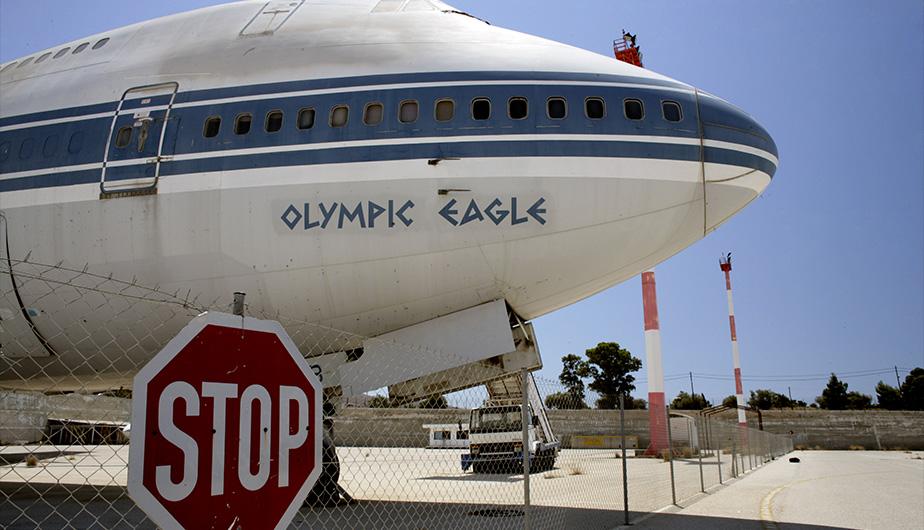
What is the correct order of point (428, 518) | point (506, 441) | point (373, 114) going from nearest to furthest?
point (373, 114) < point (428, 518) < point (506, 441)

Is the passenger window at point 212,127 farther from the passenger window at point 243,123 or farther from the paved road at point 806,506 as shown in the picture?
the paved road at point 806,506

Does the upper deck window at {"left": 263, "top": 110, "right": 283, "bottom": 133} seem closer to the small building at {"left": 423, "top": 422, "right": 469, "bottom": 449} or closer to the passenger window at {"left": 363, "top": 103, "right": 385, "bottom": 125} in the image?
the passenger window at {"left": 363, "top": 103, "right": 385, "bottom": 125}

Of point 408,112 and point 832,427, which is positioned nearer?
point 408,112

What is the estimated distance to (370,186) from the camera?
850cm

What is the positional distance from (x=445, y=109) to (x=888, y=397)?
80409 mm

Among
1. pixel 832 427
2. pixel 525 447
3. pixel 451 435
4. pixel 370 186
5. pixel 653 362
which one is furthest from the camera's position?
pixel 832 427

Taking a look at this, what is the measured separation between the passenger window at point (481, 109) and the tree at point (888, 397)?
7783 cm

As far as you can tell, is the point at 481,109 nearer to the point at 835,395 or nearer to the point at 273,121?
the point at 273,121

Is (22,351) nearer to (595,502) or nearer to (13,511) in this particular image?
(13,511)

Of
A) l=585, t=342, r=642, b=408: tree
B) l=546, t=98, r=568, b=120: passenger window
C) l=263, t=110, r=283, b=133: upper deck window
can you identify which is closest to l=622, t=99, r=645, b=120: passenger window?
l=546, t=98, r=568, b=120: passenger window

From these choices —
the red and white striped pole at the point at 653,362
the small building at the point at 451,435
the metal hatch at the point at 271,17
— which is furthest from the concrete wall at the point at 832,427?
the metal hatch at the point at 271,17

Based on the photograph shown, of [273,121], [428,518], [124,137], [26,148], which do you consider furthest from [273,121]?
[428,518]

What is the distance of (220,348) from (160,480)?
1.70 feet

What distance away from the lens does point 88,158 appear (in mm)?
9297
